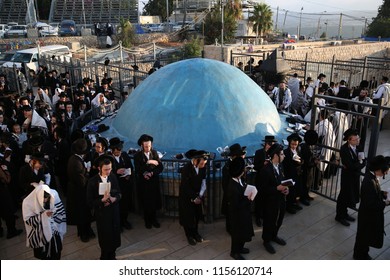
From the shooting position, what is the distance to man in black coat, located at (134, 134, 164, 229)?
6445 millimetres

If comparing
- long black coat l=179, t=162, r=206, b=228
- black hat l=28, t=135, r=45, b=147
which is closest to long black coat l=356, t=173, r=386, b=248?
long black coat l=179, t=162, r=206, b=228

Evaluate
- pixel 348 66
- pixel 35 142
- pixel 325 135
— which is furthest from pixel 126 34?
pixel 35 142

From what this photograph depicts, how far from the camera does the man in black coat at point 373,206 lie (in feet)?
16.9

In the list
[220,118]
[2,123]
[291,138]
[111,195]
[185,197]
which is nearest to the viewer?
[111,195]

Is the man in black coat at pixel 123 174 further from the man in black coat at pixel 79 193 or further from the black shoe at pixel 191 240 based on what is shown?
the black shoe at pixel 191 240

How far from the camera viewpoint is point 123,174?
6375 mm

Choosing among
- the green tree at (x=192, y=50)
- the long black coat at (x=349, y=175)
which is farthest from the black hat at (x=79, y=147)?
the green tree at (x=192, y=50)

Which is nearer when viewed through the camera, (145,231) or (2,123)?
(145,231)

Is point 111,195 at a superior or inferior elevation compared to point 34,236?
superior

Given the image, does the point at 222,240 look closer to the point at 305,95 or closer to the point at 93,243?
the point at 93,243

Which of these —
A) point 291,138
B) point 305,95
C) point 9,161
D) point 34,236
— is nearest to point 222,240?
point 291,138

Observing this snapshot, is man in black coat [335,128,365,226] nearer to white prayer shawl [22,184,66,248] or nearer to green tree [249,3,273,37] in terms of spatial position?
white prayer shawl [22,184,66,248]

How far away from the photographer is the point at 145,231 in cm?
680

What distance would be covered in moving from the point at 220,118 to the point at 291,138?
69.5 inches
